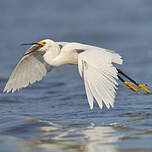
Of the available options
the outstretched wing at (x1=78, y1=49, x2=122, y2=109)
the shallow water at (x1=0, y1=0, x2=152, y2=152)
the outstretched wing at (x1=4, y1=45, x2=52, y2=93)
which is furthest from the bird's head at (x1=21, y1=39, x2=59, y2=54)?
the outstretched wing at (x1=78, y1=49, x2=122, y2=109)

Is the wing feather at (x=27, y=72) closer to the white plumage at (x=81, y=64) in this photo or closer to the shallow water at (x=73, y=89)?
the white plumage at (x=81, y=64)

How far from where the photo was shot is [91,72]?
19.7 feet

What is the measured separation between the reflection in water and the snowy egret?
368 mm

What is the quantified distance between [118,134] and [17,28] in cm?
1099

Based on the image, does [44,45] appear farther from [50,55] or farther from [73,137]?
[73,137]

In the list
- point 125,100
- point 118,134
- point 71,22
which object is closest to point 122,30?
point 71,22

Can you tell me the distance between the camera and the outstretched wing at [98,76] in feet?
19.0

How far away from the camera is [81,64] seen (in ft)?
20.0

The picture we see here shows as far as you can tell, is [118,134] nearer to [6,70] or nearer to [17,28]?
[6,70]

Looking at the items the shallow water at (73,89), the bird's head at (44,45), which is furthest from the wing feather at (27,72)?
the shallow water at (73,89)

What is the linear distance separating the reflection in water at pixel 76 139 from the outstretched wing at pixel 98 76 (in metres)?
0.37

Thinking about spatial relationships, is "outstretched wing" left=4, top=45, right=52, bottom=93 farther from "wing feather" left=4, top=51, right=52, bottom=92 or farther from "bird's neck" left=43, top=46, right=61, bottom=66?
"bird's neck" left=43, top=46, right=61, bottom=66

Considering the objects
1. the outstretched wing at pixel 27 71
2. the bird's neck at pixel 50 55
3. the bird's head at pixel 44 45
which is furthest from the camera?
the outstretched wing at pixel 27 71

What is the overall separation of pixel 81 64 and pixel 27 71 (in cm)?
199
